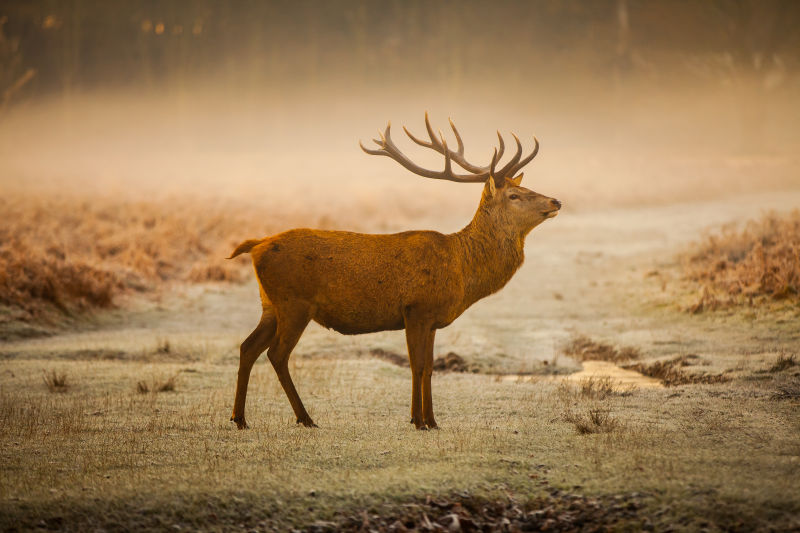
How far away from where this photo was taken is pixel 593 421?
297 inches

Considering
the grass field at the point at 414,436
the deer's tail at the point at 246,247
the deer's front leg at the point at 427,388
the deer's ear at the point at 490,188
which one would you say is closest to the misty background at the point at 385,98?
the grass field at the point at 414,436

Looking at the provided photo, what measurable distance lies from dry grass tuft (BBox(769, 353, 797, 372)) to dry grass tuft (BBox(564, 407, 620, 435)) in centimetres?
311

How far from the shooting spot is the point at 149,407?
Result: 899 centimetres

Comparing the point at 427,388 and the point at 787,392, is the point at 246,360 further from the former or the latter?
the point at 787,392

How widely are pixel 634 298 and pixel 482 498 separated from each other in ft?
41.1

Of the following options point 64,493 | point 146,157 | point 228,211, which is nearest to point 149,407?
point 64,493

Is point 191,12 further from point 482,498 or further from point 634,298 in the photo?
point 482,498

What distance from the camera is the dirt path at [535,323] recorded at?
42.3 ft

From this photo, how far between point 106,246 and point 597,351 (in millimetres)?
16304

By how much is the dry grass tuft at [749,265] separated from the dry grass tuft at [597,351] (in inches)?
112

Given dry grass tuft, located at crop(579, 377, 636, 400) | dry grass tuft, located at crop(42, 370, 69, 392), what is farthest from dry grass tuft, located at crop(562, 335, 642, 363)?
dry grass tuft, located at crop(42, 370, 69, 392)

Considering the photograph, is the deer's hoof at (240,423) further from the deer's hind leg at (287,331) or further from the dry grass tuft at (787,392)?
the dry grass tuft at (787,392)

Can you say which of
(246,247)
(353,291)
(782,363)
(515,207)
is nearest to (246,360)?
(246,247)

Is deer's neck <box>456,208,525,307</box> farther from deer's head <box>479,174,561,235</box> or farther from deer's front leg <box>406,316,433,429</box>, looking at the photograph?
deer's front leg <box>406,316,433,429</box>
